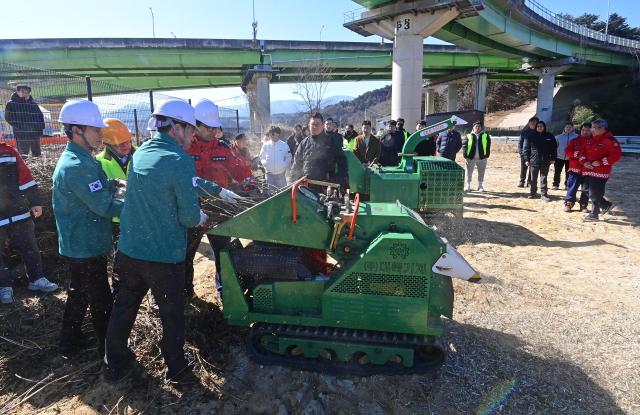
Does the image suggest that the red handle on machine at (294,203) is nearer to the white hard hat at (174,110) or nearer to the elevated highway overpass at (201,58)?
the white hard hat at (174,110)

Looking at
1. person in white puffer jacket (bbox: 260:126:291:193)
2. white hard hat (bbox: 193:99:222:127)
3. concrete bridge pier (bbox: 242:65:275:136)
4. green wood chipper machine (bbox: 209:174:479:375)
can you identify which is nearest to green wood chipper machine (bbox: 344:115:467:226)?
person in white puffer jacket (bbox: 260:126:291:193)

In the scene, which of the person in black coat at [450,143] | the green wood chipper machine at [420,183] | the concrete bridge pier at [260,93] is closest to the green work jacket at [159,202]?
the green wood chipper machine at [420,183]

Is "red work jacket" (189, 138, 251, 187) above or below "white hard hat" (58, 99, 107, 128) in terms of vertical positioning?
below

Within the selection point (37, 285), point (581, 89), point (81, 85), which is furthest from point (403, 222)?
point (581, 89)

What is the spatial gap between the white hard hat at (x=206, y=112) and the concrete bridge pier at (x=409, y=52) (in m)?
15.1

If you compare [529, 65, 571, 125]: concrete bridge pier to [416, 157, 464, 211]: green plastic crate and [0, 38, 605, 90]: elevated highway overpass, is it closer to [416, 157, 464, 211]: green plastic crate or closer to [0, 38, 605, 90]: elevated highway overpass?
[0, 38, 605, 90]: elevated highway overpass

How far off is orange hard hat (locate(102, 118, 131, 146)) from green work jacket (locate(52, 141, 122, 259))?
1095 mm

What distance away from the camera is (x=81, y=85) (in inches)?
291

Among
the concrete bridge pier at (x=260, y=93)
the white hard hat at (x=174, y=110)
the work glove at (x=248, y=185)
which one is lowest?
the work glove at (x=248, y=185)

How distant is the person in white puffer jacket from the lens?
7.37m

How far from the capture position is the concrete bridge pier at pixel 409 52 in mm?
17359

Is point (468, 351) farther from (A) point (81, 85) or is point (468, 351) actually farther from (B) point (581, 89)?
(B) point (581, 89)

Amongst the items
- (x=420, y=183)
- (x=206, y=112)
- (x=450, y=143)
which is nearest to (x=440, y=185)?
(x=420, y=183)

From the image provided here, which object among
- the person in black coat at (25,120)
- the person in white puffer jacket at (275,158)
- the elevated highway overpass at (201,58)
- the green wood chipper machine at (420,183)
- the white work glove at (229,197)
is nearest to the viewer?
the white work glove at (229,197)
